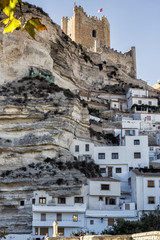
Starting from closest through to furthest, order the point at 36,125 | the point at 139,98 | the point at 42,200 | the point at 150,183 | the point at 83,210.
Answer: the point at 83,210, the point at 42,200, the point at 150,183, the point at 36,125, the point at 139,98

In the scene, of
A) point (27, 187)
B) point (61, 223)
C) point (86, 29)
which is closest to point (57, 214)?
point (61, 223)

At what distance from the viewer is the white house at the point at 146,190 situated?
32.8 m

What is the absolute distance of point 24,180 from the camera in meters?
33.5

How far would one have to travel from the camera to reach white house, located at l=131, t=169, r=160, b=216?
32844 millimetres

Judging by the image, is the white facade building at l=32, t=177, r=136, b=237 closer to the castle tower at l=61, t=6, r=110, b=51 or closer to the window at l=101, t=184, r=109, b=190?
the window at l=101, t=184, r=109, b=190

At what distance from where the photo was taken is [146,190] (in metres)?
33.2

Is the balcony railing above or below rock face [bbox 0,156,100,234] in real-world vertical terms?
below

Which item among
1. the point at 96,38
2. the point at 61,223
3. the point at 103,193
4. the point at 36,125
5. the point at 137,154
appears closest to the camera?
the point at 61,223

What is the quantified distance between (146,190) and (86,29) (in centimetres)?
5717

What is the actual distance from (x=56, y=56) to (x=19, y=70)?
10115 mm

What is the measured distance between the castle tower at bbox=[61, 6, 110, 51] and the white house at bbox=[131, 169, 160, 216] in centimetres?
4934

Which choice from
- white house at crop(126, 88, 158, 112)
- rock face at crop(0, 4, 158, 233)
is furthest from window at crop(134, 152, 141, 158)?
white house at crop(126, 88, 158, 112)

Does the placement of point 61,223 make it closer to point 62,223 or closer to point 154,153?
point 62,223

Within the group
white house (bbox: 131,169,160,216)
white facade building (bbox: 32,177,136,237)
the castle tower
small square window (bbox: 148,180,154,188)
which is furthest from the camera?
the castle tower
